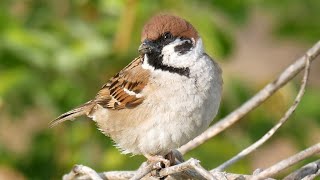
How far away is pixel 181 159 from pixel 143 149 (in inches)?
6.2

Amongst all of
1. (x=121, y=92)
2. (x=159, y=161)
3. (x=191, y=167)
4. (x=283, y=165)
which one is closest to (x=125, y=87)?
(x=121, y=92)

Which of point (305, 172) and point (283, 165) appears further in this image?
point (305, 172)

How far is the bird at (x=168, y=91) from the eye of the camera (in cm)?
313

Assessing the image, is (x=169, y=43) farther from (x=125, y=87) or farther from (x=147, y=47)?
(x=125, y=87)

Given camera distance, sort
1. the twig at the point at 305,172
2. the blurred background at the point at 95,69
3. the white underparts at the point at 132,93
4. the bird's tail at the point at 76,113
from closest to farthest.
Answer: the twig at the point at 305,172 → the white underparts at the point at 132,93 → the bird's tail at the point at 76,113 → the blurred background at the point at 95,69

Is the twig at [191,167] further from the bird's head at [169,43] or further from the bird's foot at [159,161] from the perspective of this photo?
the bird's head at [169,43]

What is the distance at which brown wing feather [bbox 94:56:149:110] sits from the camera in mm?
3312

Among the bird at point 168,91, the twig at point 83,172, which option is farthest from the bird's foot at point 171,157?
the twig at point 83,172

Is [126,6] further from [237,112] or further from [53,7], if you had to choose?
[237,112]

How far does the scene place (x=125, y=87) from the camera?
11.4 feet

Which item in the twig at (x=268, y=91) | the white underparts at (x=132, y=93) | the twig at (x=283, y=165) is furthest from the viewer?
the white underparts at (x=132, y=93)

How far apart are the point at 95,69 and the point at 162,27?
0.84m

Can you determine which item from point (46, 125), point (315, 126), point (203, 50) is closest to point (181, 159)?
point (203, 50)

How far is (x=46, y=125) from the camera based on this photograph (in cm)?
423
